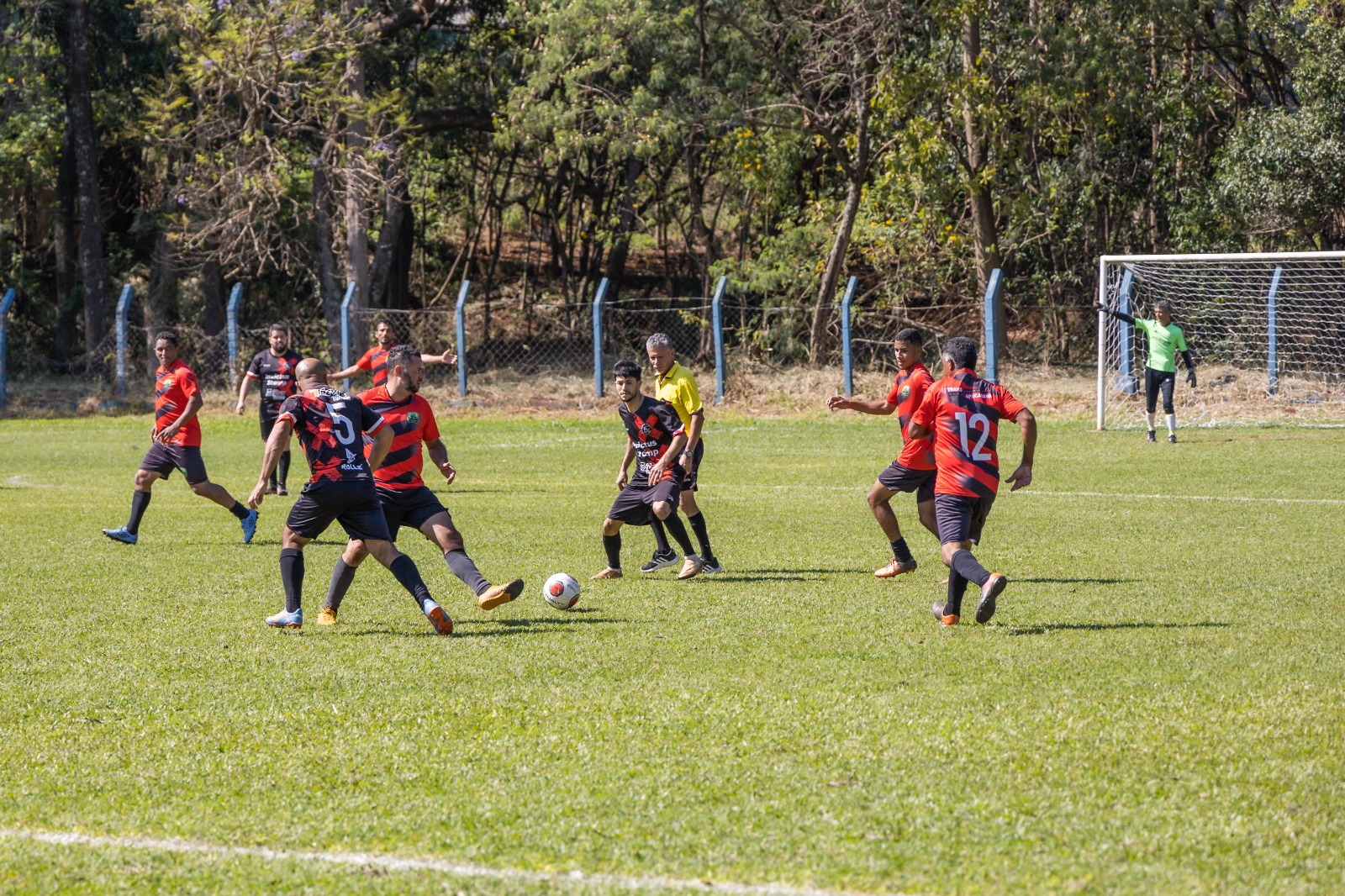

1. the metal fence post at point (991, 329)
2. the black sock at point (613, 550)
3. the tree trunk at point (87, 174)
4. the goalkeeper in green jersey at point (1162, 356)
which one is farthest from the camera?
the tree trunk at point (87, 174)

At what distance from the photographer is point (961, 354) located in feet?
26.3

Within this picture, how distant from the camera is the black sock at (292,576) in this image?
26.2 feet

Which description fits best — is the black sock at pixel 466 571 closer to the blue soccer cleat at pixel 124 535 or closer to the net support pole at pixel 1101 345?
the blue soccer cleat at pixel 124 535

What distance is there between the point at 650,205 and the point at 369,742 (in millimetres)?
29794

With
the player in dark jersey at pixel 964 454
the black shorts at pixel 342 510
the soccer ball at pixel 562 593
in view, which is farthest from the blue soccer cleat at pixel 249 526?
the player in dark jersey at pixel 964 454

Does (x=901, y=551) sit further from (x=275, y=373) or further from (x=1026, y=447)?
(x=275, y=373)

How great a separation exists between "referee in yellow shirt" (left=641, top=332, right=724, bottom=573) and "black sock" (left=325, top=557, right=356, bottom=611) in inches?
97.2

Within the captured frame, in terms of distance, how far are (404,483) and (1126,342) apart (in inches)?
628

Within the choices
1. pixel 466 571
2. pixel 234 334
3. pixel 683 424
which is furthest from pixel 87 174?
pixel 466 571

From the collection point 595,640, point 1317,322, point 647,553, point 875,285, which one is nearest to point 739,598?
point 595,640

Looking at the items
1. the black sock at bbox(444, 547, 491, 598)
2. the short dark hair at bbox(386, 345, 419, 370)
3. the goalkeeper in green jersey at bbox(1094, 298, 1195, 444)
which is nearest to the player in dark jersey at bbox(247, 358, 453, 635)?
the black sock at bbox(444, 547, 491, 598)

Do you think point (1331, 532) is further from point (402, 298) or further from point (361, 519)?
point (402, 298)

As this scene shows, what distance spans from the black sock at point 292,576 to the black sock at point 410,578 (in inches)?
23.6

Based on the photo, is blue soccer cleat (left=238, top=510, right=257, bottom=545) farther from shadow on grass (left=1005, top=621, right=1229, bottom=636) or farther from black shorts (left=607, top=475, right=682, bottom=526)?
shadow on grass (left=1005, top=621, right=1229, bottom=636)
